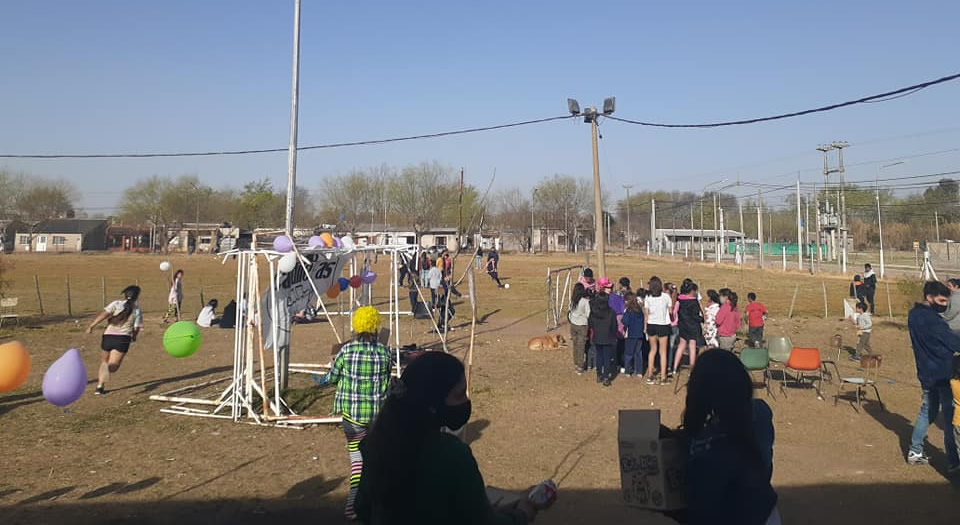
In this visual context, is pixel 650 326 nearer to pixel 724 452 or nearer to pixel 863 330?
pixel 863 330

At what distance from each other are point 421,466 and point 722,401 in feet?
3.96

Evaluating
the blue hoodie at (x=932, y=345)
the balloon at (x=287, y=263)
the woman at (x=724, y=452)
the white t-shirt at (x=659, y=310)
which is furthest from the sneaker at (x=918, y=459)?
the balloon at (x=287, y=263)

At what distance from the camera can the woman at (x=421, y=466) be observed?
2.15 meters

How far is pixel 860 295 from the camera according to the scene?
67.2ft

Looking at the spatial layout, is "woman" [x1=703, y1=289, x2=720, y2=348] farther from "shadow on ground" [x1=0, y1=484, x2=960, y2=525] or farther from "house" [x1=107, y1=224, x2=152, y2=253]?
"house" [x1=107, y1=224, x2=152, y2=253]

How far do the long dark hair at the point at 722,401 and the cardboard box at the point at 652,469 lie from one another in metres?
0.13

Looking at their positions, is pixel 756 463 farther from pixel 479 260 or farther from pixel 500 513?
pixel 479 260

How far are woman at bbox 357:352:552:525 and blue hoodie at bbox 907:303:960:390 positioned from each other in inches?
235

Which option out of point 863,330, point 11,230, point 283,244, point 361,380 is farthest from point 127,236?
point 361,380

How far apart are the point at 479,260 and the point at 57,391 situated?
35.4 m

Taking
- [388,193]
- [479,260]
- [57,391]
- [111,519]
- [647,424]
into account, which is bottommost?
[111,519]

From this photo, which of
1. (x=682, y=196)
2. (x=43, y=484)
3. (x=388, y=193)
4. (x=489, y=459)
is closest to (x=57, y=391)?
(x=43, y=484)

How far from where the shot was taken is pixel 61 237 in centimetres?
7400

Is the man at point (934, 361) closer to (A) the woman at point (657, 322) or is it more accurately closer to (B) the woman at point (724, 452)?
(A) the woman at point (657, 322)
